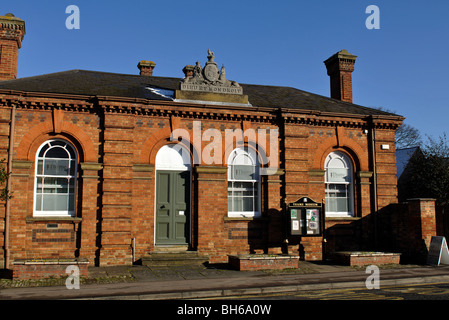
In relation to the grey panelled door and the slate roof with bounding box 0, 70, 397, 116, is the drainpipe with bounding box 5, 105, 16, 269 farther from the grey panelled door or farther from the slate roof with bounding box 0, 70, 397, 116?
the grey panelled door

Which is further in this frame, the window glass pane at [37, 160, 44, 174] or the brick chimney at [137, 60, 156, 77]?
the brick chimney at [137, 60, 156, 77]

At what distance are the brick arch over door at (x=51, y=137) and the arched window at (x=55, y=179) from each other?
0.18 meters

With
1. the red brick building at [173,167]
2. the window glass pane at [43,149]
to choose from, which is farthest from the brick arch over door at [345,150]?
the window glass pane at [43,149]

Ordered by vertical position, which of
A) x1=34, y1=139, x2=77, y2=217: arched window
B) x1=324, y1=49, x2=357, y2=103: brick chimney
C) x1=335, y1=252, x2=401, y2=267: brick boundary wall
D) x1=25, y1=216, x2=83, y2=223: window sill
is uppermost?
x1=324, y1=49, x2=357, y2=103: brick chimney

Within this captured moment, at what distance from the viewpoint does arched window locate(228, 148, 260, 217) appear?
1426 centimetres

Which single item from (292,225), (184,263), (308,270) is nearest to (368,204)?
(292,225)

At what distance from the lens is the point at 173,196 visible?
13664 mm

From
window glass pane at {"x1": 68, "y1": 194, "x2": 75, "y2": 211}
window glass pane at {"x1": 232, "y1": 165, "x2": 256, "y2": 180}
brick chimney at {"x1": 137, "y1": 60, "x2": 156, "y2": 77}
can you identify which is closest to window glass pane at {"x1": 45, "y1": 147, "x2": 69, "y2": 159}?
window glass pane at {"x1": 68, "y1": 194, "x2": 75, "y2": 211}

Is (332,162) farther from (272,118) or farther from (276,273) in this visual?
(276,273)

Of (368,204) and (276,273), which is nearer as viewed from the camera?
(276,273)

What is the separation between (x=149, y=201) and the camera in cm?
1327

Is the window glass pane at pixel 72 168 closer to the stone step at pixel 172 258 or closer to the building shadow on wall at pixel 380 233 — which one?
the stone step at pixel 172 258

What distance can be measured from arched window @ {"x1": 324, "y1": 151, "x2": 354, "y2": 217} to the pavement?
288 centimetres
